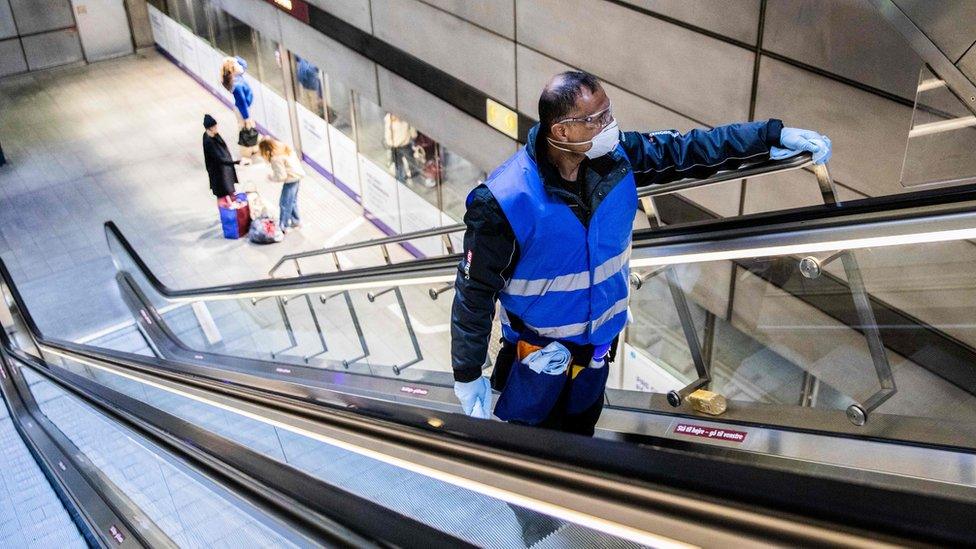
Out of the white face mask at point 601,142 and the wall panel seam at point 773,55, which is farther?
the wall panel seam at point 773,55

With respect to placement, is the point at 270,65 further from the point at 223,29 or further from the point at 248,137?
the point at 248,137

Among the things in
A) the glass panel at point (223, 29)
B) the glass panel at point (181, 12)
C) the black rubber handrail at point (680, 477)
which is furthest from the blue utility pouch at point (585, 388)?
the glass panel at point (181, 12)

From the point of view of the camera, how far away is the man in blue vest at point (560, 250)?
269 centimetres

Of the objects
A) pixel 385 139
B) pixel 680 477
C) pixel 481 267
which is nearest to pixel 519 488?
pixel 680 477

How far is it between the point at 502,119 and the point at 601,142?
5.18 meters

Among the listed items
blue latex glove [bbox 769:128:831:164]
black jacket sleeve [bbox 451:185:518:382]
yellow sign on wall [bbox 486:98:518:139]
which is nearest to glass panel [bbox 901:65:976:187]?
blue latex glove [bbox 769:128:831:164]

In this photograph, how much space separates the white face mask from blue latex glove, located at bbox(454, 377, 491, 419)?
2.78ft

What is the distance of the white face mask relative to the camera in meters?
2.73

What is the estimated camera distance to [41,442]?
5641 millimetres

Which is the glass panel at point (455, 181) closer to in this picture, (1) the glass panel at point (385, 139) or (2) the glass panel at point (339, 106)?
(1) the glass panel at point (385, 139)

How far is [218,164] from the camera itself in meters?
11.0

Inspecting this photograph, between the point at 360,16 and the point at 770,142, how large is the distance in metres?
7.42

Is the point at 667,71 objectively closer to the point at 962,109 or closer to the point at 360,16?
the point at 962,109

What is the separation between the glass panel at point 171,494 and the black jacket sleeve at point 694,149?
176 centimetres
